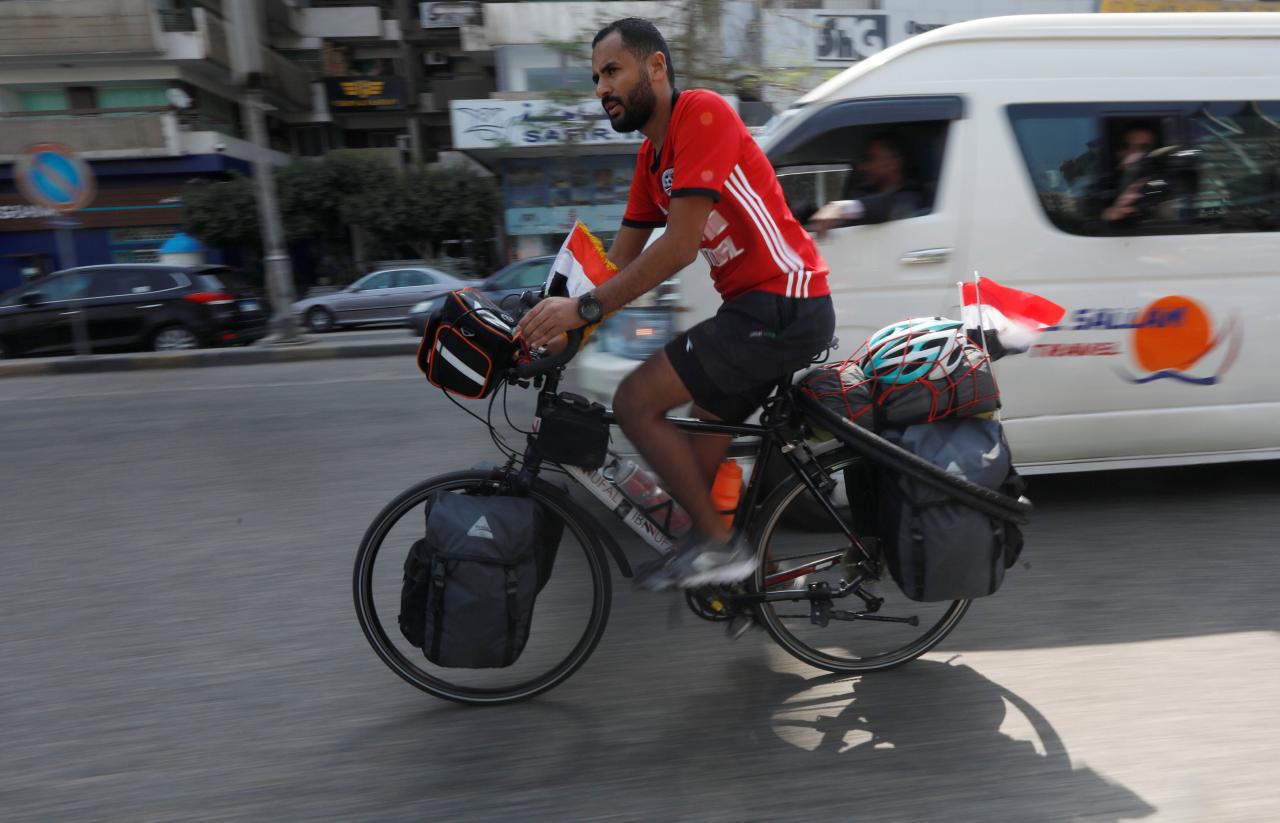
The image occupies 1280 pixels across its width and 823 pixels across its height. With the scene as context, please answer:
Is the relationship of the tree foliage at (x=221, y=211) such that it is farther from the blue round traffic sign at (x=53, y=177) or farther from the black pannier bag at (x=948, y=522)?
the black pannier bag at (x=948, y=522)

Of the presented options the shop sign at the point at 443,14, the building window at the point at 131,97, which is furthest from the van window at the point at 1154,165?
the shop sign at the point at 443,14

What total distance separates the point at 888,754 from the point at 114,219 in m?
31.1

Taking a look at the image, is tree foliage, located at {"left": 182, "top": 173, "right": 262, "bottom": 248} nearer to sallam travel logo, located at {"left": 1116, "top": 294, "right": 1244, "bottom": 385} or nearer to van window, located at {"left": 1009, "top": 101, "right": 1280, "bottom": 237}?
van window, located at {"left": 1009, "top": 101, "right": 1280, "bottom": 237}

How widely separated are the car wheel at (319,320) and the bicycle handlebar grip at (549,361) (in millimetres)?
18027

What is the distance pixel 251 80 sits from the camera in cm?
1305

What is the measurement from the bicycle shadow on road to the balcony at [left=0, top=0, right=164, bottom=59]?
3005 centimetres

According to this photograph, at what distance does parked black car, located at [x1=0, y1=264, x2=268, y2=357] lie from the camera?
1395cm

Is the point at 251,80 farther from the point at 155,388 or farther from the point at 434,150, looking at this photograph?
the point at 434,150

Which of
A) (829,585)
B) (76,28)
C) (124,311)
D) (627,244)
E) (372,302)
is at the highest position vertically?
(76,28)

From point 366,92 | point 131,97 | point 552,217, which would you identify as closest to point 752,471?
point 552,217

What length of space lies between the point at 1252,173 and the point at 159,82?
99.5ft

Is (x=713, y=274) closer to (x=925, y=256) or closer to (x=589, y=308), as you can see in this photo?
(x=589, y=308)

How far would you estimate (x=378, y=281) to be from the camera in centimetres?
1995

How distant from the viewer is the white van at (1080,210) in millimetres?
4449
